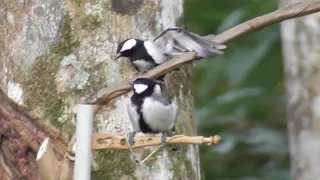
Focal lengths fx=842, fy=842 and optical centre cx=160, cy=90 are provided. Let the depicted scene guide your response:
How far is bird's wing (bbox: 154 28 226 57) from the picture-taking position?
186 cm

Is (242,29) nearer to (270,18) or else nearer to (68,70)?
(270,18)

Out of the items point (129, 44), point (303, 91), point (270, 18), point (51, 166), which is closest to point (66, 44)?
point (129, 44)

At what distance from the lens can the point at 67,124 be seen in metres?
2.17

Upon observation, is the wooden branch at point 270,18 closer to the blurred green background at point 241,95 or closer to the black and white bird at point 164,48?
the black and white bird at point 164,48

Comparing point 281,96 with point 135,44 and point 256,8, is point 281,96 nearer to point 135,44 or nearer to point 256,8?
point 256,8

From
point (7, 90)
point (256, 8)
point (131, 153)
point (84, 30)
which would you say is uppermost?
point (256, 8)

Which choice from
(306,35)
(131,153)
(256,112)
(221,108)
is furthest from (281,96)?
(131,153)

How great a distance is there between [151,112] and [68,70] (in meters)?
0.32

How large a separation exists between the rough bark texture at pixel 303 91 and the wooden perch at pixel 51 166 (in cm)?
146

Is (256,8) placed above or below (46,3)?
above

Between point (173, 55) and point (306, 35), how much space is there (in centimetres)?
131

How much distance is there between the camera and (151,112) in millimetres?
1980

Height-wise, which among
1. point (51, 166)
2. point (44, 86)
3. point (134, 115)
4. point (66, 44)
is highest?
point (66, 44)

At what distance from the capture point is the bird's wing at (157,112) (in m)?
1.97
